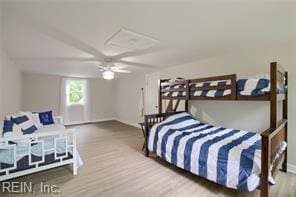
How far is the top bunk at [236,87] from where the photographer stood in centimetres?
204

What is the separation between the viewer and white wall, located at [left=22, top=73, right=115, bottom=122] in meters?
5.67

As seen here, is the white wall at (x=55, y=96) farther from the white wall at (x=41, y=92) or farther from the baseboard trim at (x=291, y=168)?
the baseboard trim at (x=291, y=168)

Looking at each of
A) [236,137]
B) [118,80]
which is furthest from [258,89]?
[118,80]

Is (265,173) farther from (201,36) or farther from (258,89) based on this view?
(201,36)

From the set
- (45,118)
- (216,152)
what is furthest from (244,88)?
(45,118)

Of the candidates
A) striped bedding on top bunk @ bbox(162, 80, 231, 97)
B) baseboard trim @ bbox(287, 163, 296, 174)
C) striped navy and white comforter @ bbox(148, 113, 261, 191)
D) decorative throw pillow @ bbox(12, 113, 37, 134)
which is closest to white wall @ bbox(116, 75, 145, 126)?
striped bedding on top bunk @ bbox(162, 80, 231, 97)

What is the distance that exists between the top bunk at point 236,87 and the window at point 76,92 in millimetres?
4561

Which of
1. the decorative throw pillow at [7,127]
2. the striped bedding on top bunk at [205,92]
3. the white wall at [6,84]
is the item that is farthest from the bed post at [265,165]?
the white wall at [6,84]

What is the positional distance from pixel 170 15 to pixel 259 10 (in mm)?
942

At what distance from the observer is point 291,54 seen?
2549 mm

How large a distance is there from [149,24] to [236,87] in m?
1.56

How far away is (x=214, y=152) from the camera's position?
6.72ft

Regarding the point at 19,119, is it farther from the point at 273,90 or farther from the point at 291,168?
the point at 291,168

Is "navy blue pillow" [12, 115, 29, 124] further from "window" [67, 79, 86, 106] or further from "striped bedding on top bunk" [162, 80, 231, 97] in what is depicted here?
"window" [67, 79, 86, 106]
